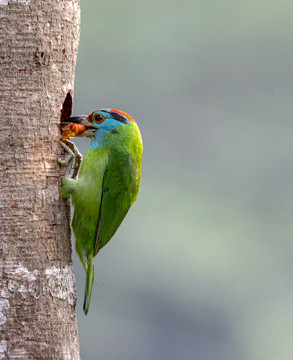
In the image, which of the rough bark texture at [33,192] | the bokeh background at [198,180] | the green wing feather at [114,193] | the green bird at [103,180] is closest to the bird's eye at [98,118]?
the green bird at [103,180]

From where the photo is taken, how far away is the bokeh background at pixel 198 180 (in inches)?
880

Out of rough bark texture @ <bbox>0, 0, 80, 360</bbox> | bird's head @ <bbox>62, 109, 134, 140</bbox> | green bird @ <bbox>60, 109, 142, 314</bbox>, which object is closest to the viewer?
rough bark texture @ <bbox>0, 0, 80, 360</bbox>

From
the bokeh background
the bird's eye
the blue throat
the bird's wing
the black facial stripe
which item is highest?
the black facial stripe

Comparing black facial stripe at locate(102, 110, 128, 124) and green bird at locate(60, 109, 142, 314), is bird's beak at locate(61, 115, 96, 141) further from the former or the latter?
black facial stripe at locate(102, 110, 128, 124)

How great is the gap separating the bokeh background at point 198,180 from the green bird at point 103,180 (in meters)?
13.2

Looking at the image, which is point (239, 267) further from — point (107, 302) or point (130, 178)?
point (130, 178)

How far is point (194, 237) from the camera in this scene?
23.1m

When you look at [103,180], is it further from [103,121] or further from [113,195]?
[103,121]

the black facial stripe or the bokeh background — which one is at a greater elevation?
the black facial stripe

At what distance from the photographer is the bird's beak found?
16.7ft

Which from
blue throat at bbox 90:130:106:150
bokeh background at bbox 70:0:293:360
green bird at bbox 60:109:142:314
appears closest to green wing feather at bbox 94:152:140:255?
green bird at bbox 60:109:142:314

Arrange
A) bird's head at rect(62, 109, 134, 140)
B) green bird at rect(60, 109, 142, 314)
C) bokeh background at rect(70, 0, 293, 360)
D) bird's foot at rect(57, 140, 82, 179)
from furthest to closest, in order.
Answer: bokeh background at rect(70, 0, 293, 360) → bird's head at rect(62, 109, 134, 140) → green bird at rect(60, 109, 142, 314) → bird's foot at rect(57, 140, 82, 179)

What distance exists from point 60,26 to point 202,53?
2799 centimetres

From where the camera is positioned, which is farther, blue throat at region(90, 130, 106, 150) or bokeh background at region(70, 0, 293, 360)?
bokeh background at region(70, 0, 293, 360)
